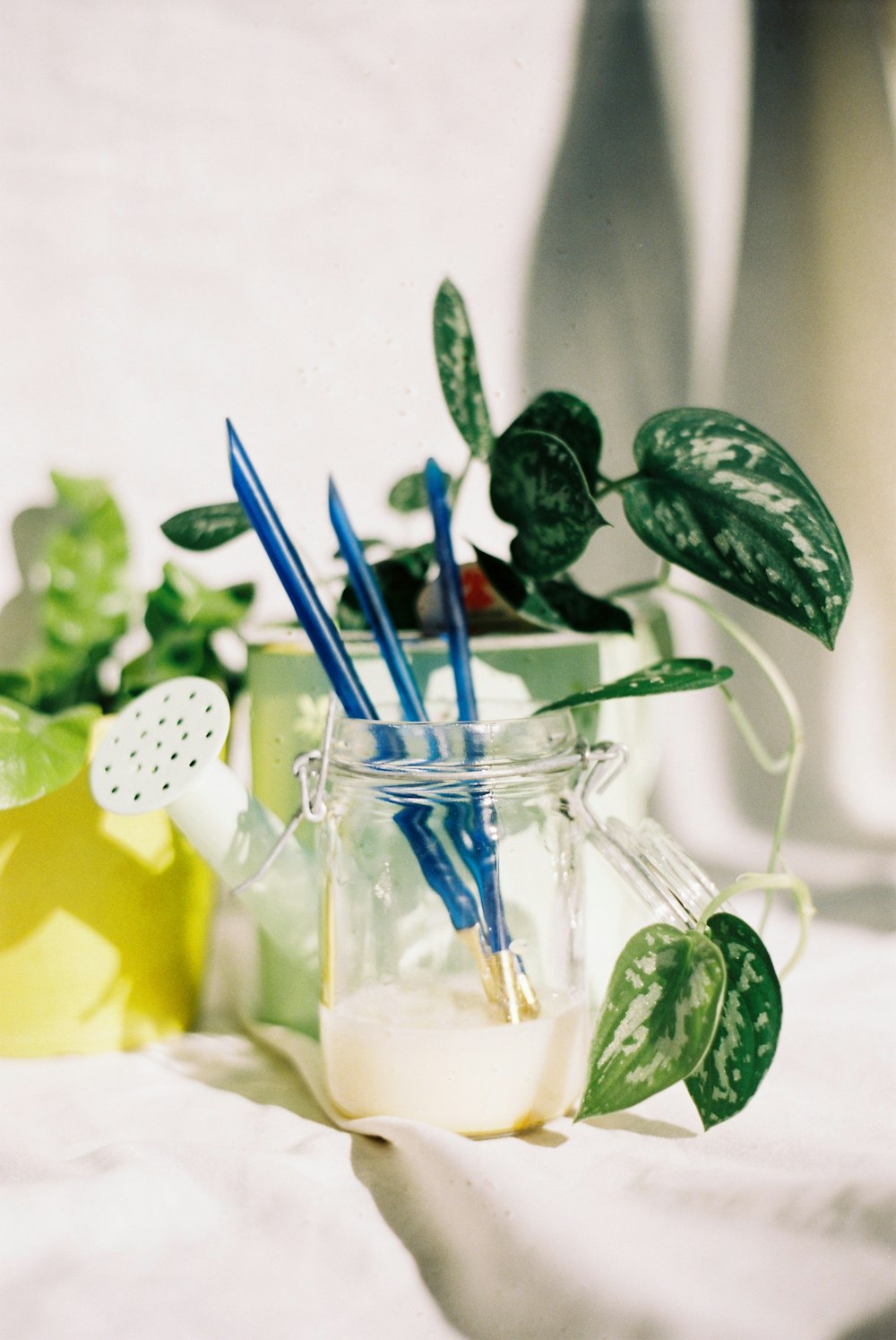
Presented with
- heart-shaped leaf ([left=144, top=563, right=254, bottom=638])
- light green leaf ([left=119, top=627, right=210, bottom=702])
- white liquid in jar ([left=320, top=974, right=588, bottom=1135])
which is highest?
heart-shaped leaf ([left=144, top=563, right=254, bottom=638])

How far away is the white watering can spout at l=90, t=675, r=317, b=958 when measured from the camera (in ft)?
1.48

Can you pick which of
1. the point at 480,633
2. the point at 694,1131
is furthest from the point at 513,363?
the point at 694,1131

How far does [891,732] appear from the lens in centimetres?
67

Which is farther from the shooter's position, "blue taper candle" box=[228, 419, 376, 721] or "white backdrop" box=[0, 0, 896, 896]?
"white backdrop" box=[0, 0, 896, 896]

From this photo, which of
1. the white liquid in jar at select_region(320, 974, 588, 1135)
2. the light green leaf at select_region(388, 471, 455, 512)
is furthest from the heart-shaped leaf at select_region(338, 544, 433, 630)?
the white liquid in jar at select_region(320, 974, 588, 1135)

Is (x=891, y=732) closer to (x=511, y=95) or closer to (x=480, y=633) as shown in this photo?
(x=480, y=633)

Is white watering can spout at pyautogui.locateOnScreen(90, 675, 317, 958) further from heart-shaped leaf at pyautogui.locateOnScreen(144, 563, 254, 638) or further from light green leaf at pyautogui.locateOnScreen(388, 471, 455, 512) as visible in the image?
light green leaf at pyautogui.locateOnScreen(388, 471, 455, 512)

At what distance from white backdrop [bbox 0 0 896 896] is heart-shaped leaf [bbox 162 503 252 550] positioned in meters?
0.10

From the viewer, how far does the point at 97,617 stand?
582 mm

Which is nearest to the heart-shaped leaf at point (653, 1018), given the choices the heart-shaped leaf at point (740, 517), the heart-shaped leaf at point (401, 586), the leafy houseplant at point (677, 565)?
the leafy houseplant at point (677, 565)

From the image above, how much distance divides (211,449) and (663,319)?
0.27 meters

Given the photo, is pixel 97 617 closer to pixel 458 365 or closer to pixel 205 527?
pixel 205 527

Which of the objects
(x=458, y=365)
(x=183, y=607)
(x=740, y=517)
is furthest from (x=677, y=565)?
(x=183, y=607)

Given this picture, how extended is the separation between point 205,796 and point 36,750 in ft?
0.25
